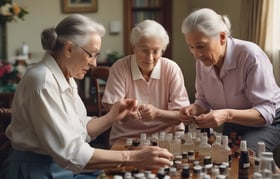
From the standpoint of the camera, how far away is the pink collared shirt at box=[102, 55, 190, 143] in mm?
2275

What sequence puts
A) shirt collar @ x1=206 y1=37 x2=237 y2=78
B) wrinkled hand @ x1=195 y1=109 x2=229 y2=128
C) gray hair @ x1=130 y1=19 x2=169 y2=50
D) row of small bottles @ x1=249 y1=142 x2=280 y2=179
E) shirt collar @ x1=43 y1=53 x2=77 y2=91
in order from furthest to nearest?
gray hair @ x1=130 y1=19 x2=169 y2=50, shirt collar @ x1=206 y1=37 x2=237 y2=78, wrinkled hand @ x1=195 y1=109 x2=229 y2=128, shirt collar @ x1=43 y1=53 x2=77 y2=91, row of small bottles @ x1=249 y1=142 x2=280 y2=179

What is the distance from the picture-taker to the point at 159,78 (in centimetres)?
231

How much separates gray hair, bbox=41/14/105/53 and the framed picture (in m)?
2.55

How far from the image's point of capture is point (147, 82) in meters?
2.30

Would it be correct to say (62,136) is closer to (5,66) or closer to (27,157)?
(27,157)

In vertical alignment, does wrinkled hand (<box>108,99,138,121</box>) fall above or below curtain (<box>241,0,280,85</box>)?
below

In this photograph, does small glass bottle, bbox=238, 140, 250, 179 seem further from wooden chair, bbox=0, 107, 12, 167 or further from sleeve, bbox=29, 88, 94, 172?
wooden chair, bbox=0, 107, 12, 167

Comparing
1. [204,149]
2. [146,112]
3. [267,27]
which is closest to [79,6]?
[267,27]

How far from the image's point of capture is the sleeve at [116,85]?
7.41 ft

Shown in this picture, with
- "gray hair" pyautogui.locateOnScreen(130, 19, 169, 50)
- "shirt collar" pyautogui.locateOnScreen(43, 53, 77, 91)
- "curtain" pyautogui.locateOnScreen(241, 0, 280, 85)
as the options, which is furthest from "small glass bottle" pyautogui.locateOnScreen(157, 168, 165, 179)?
"curtain" pyautogui.locateOnScreen(241, 0, 280, 85)

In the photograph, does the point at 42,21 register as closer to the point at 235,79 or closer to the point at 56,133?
the point at 235,79

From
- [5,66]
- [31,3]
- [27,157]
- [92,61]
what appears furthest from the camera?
[31,3]

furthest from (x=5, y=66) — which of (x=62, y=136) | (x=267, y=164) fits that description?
(x=267, y=164)

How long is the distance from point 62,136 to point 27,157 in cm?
21
